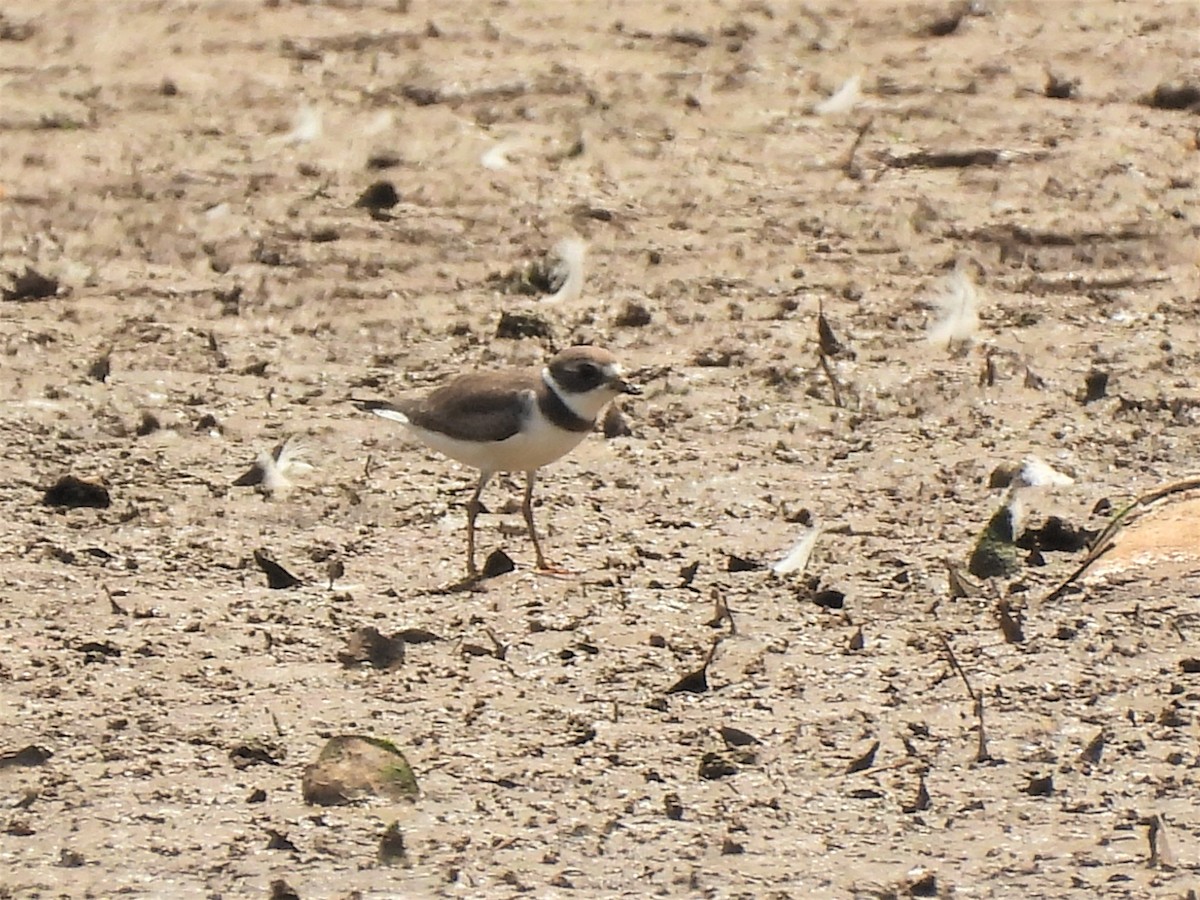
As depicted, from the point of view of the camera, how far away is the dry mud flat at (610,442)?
5941 mm

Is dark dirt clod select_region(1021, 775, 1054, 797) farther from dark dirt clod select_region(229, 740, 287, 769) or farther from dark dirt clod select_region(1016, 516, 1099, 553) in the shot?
dark dirt clod select_region(229, 740, 287, 769)

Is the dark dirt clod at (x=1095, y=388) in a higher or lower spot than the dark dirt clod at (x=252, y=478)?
higher

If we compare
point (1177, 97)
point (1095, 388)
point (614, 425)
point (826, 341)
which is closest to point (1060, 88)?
point (1177, 97)

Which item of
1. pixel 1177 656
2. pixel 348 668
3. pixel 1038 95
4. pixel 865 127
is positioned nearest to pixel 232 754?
pixel 348 668

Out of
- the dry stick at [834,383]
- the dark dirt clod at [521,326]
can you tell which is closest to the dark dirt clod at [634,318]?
the dark dirt clod at [521,326]

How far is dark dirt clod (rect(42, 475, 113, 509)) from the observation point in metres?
8.16

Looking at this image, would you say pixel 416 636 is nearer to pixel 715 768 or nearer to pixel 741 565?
pixel 741 565

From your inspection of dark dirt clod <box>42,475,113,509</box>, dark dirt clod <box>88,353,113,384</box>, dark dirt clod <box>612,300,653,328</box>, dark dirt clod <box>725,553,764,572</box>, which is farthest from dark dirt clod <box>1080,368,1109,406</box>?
dark dirt clod <box>88,353,113,384</box>

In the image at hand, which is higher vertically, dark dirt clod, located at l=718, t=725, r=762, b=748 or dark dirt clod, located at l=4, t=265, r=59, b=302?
dark dirt clod, located at l=4, t=265, r=59, b=302

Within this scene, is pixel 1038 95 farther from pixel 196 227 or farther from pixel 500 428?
pixel 500 428

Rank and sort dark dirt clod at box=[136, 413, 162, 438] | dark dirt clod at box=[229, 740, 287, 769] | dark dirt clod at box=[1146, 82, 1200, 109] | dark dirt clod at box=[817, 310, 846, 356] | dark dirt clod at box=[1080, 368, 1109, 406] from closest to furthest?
dark dirt clod at box=[229, 740, 287, 769] → dark dirt clod at box=[136, 413, 162, 438] → dark dirt clod at box=[1080, 368, 1109, 406] → dark dirt clod at box=[817, 310, 846, 356] → dark dirt clod at box=[1146, 82, 1200, 109]

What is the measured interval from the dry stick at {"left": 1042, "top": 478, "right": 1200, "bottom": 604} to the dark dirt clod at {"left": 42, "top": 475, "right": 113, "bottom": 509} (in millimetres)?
3034

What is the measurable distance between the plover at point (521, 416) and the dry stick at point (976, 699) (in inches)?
57.0

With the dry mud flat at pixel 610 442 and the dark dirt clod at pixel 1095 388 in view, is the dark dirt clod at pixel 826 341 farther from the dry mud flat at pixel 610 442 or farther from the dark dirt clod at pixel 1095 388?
the dark dirt clod at pixel 1095 388
